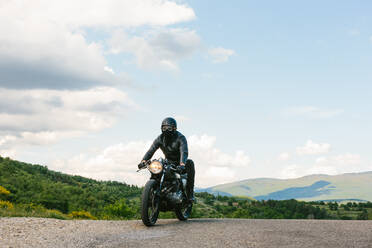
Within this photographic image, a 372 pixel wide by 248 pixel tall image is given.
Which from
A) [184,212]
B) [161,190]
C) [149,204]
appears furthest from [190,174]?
[149,204]

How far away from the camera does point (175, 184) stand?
11.8 meters

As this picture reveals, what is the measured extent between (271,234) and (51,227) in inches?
211

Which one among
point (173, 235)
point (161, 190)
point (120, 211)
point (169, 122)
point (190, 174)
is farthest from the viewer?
point (120, 211)

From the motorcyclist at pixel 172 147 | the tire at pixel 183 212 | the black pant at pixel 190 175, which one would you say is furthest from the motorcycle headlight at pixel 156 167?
the tire at pixel 183 212

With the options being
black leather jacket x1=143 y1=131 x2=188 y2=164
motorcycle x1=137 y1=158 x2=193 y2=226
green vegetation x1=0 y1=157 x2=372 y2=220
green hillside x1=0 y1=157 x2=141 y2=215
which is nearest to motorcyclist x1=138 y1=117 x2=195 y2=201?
black leather jacket x1=143 y1=131 x2=188 y2=164

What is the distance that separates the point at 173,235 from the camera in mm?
9375

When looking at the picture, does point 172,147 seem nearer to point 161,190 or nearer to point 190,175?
point 190,175

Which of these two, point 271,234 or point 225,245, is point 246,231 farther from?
point 225,245

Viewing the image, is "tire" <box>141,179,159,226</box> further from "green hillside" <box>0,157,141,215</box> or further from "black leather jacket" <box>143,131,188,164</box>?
"green hillside" <box>0,157,141,215</box>

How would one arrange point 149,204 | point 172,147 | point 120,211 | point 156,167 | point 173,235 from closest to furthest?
point 173,235
point 149,204
point 156,167
point 172,147
point 120,211

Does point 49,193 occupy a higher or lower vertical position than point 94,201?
higher

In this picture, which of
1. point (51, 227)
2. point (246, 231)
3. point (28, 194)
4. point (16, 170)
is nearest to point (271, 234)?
point (246, 231)

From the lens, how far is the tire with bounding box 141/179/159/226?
1048 centimetres

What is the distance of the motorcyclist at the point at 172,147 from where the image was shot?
473 inches
